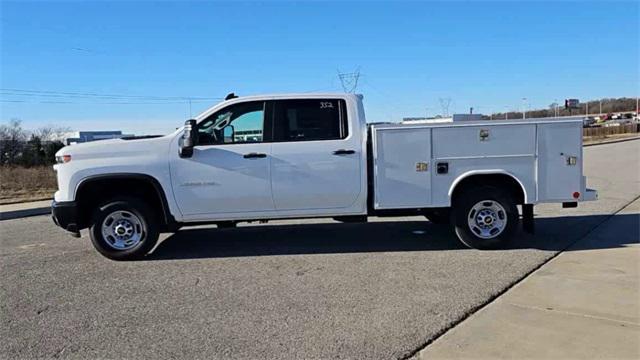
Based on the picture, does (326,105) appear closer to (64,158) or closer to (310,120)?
(310,120)

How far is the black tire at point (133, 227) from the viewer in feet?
23.2

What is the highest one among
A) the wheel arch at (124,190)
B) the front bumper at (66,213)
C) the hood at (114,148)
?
the hood at (114,148)

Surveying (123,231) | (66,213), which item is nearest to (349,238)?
(123,231)

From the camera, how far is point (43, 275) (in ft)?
21.7

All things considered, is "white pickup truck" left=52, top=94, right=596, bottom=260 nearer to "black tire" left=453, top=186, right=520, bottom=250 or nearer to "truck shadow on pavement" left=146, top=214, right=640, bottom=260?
"black tire" left=453, top=186, right=520, bottom=250

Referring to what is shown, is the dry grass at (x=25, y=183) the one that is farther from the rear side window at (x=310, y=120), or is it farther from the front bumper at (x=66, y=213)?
the rear side window at (x=310, y=120)

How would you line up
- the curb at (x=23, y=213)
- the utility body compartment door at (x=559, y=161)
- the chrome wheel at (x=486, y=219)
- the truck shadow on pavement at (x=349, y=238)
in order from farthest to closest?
1. the curb at (x=23, y=213)
2. the truck shadow on pavement at (x=349, y=238)
3. the chrome wheel at (x=486, y=219)
4. the utility body compartment door at (x=559, y=161)

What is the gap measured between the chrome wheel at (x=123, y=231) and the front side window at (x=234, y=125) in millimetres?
1374

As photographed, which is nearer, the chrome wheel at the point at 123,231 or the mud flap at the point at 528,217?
the chrome wheel at the point at 123,231

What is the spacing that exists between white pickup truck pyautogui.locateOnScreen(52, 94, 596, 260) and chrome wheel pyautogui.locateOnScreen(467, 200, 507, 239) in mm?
13

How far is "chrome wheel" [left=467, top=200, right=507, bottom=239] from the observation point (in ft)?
23.8

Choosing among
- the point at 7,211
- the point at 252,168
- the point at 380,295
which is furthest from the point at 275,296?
the point at 7,211

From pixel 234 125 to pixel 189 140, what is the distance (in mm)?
621

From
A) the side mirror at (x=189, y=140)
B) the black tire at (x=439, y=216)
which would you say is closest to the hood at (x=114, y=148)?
A: the side mirror at (x=189, y=140)
